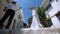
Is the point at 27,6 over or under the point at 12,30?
over

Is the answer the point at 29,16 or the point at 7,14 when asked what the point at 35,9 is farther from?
the point at 7,14

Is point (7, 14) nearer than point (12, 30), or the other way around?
point (12, 30)

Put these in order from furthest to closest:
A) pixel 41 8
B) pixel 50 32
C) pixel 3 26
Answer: pixel 41 8 → pixel 3 26 → pixel 50 32

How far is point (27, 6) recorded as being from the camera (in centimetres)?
267

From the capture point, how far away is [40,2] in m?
2.65

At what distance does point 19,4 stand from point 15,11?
149mm

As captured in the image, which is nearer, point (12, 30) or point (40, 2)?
point (12, 30)

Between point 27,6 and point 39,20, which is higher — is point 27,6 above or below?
above

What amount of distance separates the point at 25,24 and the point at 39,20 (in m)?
0.20

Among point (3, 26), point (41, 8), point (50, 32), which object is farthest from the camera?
point (41, 8)

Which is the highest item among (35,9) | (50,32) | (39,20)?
(35,9)

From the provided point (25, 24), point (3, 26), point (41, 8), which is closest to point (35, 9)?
point (41, 8)

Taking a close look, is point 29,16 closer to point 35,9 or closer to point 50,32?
point 35,9

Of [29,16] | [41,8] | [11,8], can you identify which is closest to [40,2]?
[41,8]
